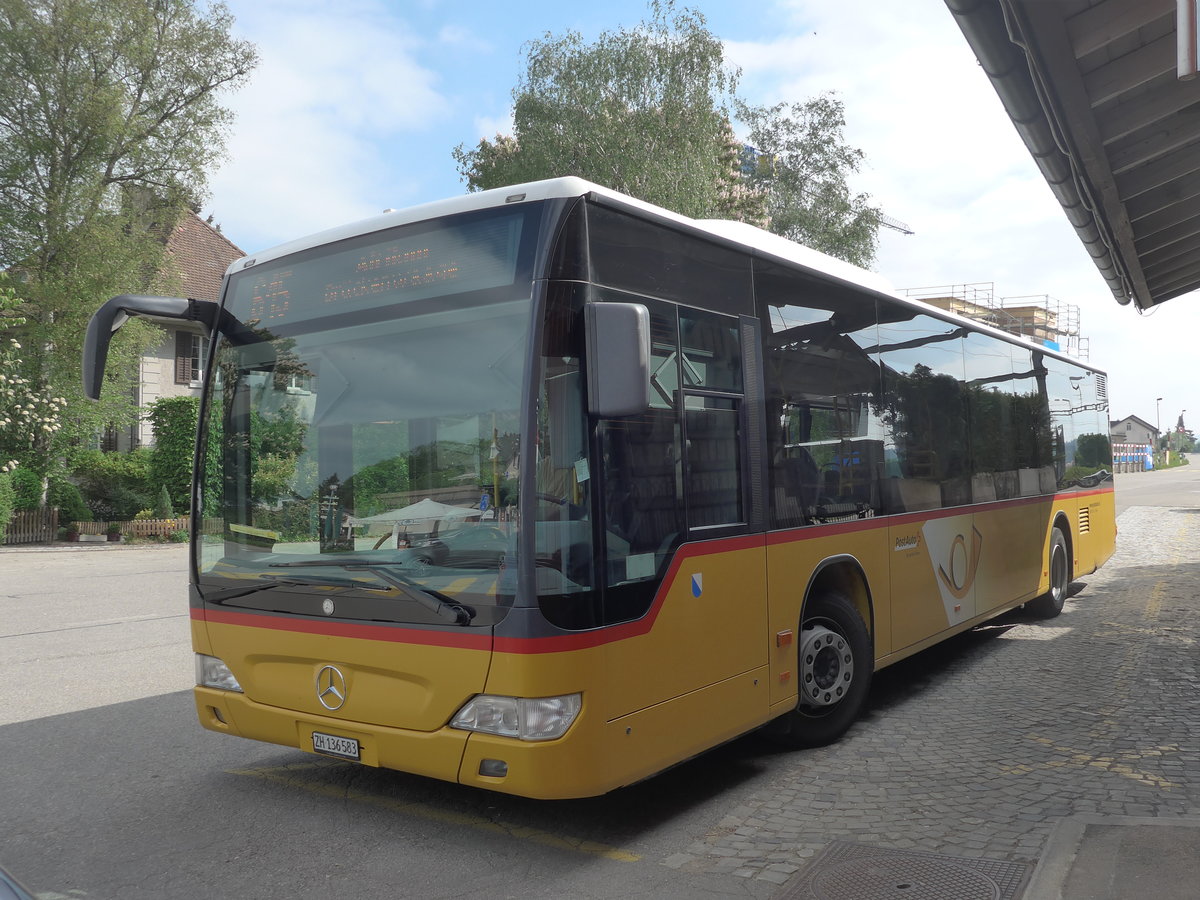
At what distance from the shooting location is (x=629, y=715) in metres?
4.35

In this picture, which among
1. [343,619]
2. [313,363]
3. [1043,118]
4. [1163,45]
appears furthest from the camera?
[1043,118]

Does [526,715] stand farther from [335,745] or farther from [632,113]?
[632,113]

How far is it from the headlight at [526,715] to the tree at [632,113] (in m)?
29.5

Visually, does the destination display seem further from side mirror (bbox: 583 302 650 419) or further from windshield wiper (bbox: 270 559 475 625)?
windshield wiper (bbox: 270 559 475 625)

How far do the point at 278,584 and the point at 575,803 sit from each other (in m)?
1.88

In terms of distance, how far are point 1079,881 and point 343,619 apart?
3.18 meters

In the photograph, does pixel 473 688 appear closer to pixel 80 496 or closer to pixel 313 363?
pixel 313 363

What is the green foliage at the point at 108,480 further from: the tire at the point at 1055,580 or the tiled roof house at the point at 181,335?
the tire at the point at 1055,580

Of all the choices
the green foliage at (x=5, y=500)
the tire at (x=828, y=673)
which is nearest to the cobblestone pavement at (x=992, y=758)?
the tire at (x=828, y=673)

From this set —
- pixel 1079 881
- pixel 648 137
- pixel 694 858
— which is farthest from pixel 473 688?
pixel 648 137

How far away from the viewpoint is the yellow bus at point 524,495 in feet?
13.6

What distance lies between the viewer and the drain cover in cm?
397

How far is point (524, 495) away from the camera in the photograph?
411 cm

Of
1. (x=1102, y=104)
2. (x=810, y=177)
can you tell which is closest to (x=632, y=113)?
(x=810, y=177)
